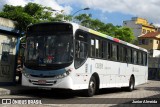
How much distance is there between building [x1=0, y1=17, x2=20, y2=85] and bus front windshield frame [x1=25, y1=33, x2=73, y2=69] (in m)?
2.80

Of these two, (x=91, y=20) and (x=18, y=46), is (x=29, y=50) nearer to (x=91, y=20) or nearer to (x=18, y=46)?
(x=18, y=46)

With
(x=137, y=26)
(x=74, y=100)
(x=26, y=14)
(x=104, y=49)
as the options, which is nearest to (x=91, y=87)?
(x=74, y=100)

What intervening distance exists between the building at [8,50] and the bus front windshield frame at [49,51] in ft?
9.19

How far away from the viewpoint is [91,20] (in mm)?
67625

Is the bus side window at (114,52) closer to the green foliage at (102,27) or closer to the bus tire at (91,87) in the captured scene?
Answer: the bus tire at (91,87)

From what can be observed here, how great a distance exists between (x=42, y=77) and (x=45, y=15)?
33.1 feet

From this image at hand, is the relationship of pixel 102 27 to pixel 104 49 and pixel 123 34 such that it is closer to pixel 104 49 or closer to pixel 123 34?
pixel 123 34

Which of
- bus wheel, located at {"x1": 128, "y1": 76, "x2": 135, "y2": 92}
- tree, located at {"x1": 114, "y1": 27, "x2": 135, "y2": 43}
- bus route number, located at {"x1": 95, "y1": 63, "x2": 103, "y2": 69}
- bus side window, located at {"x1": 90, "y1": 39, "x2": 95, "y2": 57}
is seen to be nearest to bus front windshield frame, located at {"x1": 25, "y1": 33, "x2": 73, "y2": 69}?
bus side window, located at {"x1": 90, "y1": 39, "x2": 95, "y2": 57}

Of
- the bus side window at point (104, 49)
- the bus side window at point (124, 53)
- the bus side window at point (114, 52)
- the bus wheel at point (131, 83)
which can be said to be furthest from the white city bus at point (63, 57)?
the bus wheel at point (131, 83)

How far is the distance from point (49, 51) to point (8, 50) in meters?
4.26

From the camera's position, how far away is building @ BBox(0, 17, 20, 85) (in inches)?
721

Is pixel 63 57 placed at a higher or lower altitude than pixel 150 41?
lower

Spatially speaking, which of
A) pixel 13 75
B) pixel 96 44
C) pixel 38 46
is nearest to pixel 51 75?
pixel 38 46

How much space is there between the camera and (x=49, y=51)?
15.4m
